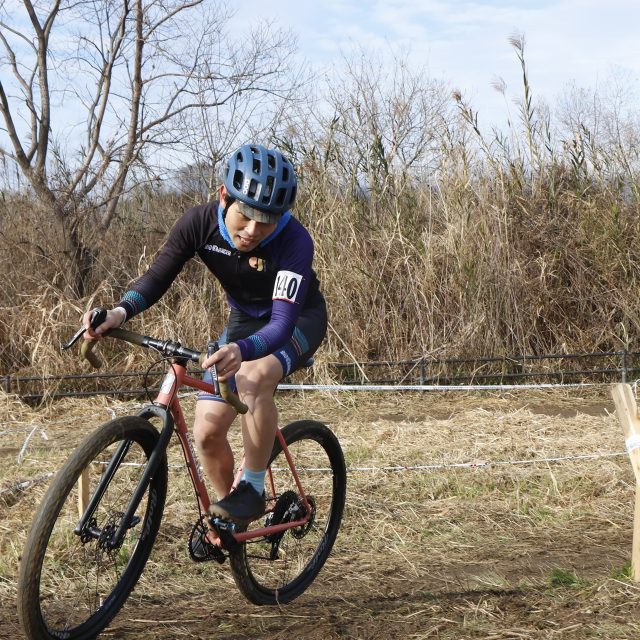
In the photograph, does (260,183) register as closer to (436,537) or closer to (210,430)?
(210,430)

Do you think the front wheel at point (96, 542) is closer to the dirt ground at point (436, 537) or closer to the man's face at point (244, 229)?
the dirt ground at point (436, 537)

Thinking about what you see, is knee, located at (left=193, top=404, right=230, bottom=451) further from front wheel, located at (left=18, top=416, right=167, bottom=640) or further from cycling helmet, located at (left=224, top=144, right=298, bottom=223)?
cycling helmet, located at (left=224, top=144, right=298, bottom=223)

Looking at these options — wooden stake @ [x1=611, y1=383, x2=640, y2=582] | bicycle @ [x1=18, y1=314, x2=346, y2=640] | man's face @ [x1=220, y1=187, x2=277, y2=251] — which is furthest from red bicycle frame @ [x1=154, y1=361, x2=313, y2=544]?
wooden stake @ [x1=611, y1=383, x2=640, y2=582]

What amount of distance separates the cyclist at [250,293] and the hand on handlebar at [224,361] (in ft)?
0.43

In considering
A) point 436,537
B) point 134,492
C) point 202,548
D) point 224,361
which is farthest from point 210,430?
point 436,537

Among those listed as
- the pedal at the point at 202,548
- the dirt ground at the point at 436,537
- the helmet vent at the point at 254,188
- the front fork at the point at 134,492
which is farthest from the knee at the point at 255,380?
the dirt ground at the point at 436,537

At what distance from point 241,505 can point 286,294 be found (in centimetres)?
89

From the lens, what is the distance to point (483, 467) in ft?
21.0

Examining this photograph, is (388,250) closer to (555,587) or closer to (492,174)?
(492,174)

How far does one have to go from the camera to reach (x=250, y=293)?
4020 mm

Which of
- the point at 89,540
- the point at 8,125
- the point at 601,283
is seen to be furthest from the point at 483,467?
the point at 8,125

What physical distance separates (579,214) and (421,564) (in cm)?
678

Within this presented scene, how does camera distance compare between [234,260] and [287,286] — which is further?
[234,260]

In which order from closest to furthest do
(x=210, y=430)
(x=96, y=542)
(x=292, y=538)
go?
(x=96, y=542), (x=210, y=430), (x=292, y=538)
